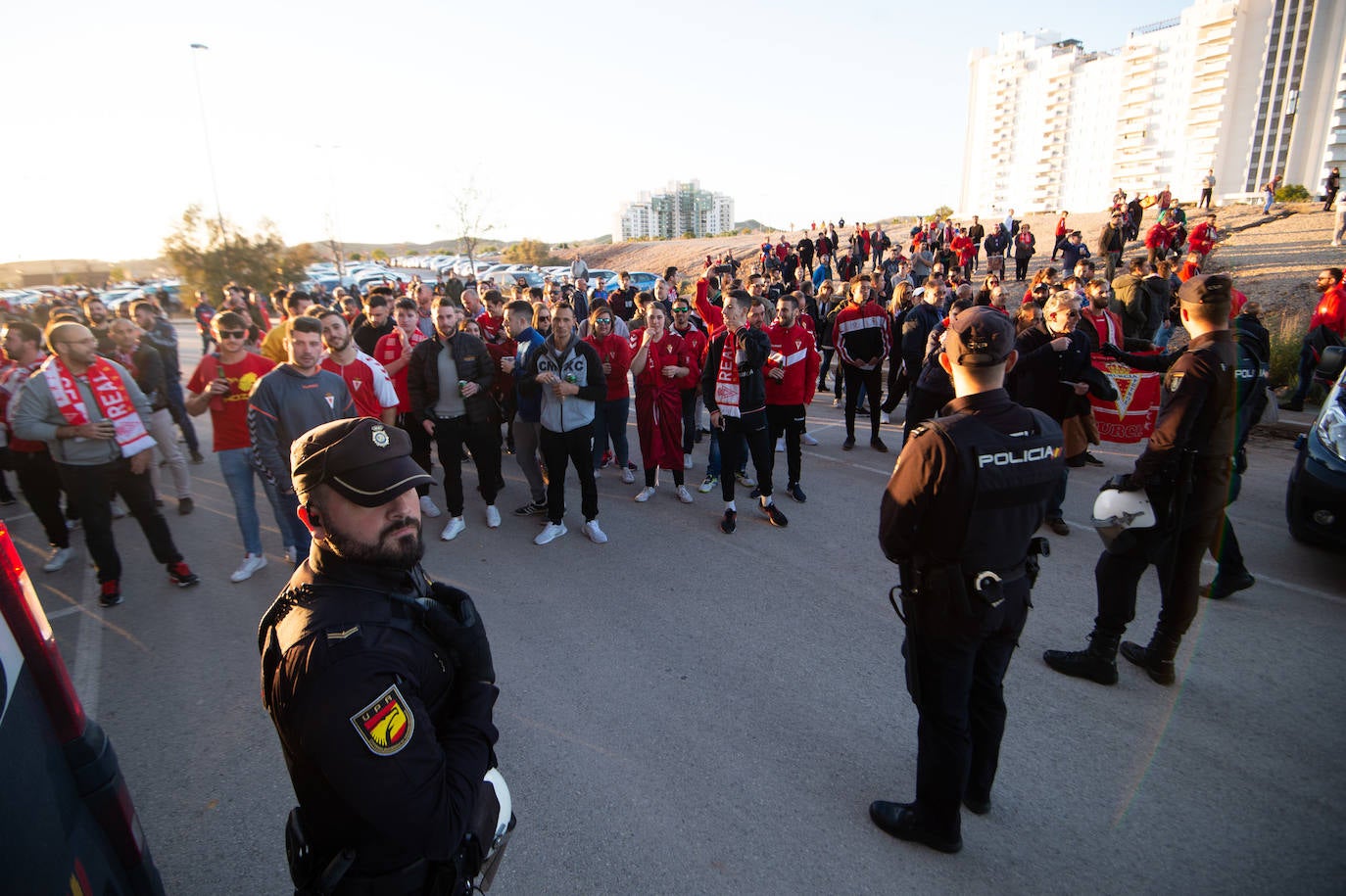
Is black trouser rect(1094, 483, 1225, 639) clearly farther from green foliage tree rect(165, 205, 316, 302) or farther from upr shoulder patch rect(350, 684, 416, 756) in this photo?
green foliage tree rect(165, 205, 316, 302)

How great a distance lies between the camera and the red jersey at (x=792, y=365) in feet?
21.4

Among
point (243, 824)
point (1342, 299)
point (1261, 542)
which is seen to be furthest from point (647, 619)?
point (1342, 299)

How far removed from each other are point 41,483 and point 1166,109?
429 feet

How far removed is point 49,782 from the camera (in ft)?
5.42

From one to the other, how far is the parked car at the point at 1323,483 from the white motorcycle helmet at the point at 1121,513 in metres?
2.23

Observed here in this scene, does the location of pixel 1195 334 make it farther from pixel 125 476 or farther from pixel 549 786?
pixel 125 476

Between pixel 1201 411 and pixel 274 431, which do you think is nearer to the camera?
pixel 1201 411

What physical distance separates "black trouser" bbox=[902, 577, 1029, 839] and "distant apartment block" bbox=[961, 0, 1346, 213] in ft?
267

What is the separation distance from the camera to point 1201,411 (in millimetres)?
3447

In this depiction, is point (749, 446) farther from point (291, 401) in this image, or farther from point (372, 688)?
point (372, 688)

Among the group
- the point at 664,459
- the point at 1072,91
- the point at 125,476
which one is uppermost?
the point at 1072,91

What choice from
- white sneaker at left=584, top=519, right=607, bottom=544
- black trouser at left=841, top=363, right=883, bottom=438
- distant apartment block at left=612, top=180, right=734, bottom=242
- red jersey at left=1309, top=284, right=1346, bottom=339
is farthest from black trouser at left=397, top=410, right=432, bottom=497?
distant apartment block at left=612, top=180, right=734, bottom=242

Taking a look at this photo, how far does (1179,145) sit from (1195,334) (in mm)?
121443

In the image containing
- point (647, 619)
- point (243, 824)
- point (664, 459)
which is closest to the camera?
point (243, 824)
